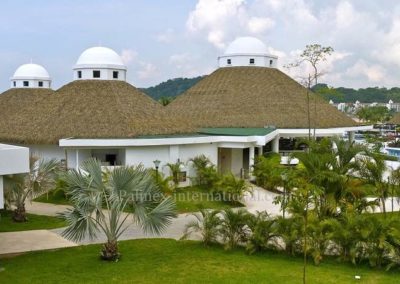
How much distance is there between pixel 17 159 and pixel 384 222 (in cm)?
929

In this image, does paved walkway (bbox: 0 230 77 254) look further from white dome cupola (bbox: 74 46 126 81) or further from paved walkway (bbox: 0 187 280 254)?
white dome cupola (bbox: 74 46 126 81)

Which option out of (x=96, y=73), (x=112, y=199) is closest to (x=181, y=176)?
(x=96, y=73)

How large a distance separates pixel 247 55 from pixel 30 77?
56.5 ft

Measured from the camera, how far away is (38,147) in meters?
27.4

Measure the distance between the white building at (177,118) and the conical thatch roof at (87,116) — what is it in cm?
6

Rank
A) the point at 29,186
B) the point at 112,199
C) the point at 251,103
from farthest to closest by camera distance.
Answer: the point at 251,103 < the point at 29,186 < the point at 112,199

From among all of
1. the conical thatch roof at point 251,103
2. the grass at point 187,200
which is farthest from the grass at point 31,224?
the conical thatch roof at point 251,103

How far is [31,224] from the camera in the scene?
1792 cm

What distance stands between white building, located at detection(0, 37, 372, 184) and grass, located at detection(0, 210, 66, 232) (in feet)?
20.4

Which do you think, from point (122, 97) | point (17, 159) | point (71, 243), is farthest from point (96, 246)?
point (122, 97)

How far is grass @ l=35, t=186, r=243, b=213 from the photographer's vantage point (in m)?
21.3

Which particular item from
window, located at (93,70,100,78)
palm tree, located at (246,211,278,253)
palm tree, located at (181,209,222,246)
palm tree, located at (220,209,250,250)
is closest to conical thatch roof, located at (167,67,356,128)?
window, located at (93,70,100,78)

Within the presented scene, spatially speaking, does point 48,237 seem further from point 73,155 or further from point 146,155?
point 73,155

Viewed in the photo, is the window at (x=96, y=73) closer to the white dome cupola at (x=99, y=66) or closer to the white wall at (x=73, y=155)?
the white dome cupola at (x=99, y=66)
